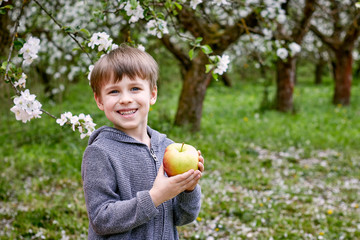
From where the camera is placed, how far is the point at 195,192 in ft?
5.55

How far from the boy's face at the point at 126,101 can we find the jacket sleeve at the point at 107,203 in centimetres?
17

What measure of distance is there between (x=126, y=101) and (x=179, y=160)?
326 millimetres

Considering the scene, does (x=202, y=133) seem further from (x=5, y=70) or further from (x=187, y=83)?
(x=5, y=70)

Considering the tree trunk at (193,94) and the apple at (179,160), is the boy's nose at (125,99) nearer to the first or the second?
the apple at (179,160)

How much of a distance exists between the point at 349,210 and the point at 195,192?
311 cm

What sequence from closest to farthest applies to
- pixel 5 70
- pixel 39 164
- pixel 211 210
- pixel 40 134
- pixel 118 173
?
pixel 118 173 < pixel 5 70 < pixel 211 210 < pixel 39 164 < pixel 40 134

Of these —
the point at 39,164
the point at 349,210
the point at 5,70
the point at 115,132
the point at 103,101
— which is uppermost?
the point at 5,70

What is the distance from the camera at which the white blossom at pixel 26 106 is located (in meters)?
1.89

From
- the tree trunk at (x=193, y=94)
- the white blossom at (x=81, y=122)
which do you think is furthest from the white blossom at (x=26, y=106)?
the tree trunk at (x=193, y=94)

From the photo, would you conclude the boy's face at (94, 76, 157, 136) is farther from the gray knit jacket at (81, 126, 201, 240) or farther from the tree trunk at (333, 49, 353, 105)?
the tree trunk at (333, 49, 353, 105)

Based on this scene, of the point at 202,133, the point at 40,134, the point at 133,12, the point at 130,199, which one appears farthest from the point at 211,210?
the point at 40,134

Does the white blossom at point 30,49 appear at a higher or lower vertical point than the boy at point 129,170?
higher

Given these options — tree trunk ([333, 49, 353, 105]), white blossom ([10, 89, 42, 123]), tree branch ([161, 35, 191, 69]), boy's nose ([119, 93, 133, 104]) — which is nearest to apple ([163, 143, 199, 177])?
boy's nose ([119, 93, 133, 104])

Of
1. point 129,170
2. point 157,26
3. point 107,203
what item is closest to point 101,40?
point 157,26
